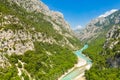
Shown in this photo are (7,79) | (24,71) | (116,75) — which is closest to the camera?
(7,79)

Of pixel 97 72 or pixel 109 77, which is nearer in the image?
pixel 109 77

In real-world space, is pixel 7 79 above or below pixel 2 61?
below

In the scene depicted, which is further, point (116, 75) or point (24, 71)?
point (24, 71)

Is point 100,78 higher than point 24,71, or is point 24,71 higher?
point 24,71

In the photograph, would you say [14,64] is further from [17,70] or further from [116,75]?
[116,75]

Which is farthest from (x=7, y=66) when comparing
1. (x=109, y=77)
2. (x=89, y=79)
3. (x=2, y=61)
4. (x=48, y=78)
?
(x=109, y=77)

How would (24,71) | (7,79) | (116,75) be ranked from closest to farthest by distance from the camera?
1. (7,79)
2. (116,75)
3. (24,71)

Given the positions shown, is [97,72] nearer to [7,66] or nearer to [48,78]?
[48,78]

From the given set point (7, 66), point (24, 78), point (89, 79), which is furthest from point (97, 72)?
point (7, 66)

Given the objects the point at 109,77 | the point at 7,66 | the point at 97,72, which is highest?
the point at 7,66

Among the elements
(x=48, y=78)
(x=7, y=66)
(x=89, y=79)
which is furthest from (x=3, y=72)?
(x=89, y=79)
